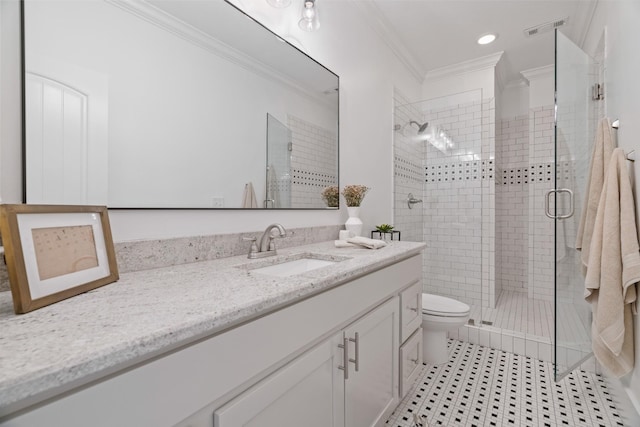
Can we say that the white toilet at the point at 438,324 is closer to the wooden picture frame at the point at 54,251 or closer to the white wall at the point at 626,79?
the white wall at the point at 626,79

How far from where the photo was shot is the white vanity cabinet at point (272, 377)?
48 cm

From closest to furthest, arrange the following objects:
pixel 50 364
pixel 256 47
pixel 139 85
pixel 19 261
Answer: pixel 50 364, pixel 19 261, pixel 139 85, pixel 256 47

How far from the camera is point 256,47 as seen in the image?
1.50 m

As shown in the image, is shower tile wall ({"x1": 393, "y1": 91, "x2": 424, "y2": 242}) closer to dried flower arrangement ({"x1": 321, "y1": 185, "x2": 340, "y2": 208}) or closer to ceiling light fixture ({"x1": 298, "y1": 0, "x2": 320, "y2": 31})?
dried flower arrangement ({"x1": 321, "y1": 185, "x2": 340, "y2": 208})

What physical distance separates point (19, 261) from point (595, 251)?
2200 mm

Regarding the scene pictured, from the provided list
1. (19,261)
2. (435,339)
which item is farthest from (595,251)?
(19,261)

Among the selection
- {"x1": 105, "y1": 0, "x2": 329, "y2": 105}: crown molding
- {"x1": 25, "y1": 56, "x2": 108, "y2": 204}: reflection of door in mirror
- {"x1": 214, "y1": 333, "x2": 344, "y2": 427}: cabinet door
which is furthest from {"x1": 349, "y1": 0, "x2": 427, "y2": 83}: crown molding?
{"x1": 214, "y1": 333, "x2": 344, "y2": 427}: cabinet door

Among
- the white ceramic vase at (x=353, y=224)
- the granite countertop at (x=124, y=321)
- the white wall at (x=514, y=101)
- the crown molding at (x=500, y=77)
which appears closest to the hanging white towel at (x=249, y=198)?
the granite countertop at (x=124, y=321)

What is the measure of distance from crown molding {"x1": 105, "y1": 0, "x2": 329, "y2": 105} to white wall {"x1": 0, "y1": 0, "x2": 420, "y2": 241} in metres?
0.24

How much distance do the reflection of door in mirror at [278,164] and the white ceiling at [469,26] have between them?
135cm

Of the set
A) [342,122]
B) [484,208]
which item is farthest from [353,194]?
[484,208]

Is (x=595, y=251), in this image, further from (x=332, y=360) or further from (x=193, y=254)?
(x=193, y=254)

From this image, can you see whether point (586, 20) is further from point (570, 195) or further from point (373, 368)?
point (373, 368)

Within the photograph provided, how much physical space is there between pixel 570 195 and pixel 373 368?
58.9 inches
